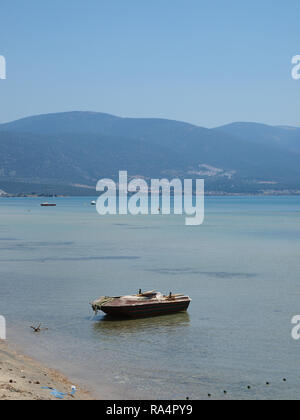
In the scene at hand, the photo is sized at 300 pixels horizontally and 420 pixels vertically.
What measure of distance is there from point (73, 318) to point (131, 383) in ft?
40.3

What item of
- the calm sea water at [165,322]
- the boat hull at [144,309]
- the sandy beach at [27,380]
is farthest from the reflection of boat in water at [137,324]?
the sandy beach at [27,380]

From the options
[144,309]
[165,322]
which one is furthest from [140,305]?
[165,322]

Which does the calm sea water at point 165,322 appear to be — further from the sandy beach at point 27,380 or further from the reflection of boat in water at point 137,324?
the sandy beach at point 27,380

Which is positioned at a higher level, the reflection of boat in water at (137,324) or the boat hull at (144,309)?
the boat hull at (144,309)

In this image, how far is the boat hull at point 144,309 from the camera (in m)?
35.3

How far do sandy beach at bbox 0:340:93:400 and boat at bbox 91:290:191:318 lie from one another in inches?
316

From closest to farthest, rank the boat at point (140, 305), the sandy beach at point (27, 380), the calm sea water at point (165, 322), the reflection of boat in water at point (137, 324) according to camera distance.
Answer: the sandy beach at point (27, 380) < the calm sea water at point (165, 322) < the reflection of boat in water at point (137, 324) < the boat at point (140, 305)

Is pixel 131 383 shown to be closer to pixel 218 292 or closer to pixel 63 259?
pixel 218 292

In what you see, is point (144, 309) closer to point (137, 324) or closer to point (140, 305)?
point (140, 305)

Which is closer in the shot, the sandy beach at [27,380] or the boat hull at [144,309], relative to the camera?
the sandy beach at [27,380]

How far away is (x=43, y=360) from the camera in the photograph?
27562 millimetres

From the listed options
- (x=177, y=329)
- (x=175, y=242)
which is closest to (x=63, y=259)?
(x=175, y=242)

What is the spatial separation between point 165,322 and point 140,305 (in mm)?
1643

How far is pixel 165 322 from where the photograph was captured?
3547 centimetres
